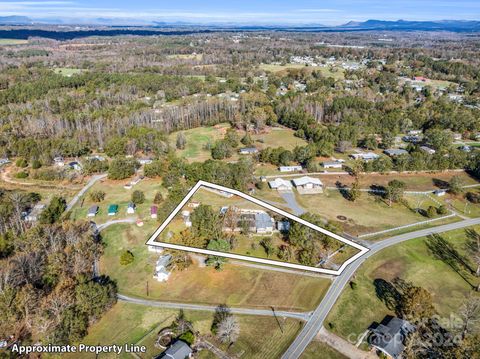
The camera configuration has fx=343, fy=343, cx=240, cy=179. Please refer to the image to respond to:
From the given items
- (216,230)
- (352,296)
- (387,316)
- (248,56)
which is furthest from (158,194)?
(248,56)

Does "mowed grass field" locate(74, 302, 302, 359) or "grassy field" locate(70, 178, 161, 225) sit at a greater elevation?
"mowed grass field" locate(74, 302, 302, 359)

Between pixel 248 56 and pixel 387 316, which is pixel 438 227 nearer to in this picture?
pixel 387 316

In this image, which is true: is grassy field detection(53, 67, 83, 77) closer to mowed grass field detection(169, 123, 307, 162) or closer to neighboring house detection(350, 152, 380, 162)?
mowed grass field detection(169, 123, 307, 162)

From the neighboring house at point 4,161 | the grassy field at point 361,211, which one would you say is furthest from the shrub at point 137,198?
the neighboring house at point 4,161

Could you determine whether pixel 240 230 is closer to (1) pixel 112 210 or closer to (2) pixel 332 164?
(1) pixel 112 210

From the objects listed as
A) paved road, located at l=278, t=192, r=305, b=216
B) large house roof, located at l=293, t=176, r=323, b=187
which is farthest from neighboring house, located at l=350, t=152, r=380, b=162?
paved road, located at l=278, t=192, r=305, b=216

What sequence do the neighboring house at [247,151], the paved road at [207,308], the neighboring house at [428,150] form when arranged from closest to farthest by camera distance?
the paved road at [207,308], the neighboring house at [428,150], the neighboring house at [247,151]

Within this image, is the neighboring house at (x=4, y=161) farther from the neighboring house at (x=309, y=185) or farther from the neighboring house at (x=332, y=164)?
the neighboring house at (x=332, y=164)
